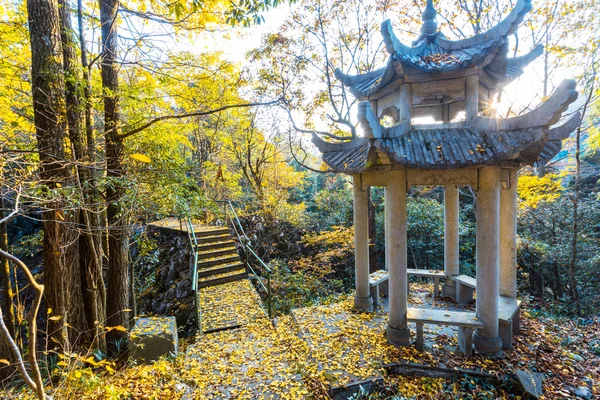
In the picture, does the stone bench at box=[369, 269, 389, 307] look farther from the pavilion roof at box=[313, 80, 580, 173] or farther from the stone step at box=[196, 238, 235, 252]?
the stone step at box=[196, 238, 235, 252]

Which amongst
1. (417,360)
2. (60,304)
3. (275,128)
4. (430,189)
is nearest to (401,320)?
(417,360)

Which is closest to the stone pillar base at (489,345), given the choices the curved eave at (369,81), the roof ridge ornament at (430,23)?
the curved eave at (369,81)

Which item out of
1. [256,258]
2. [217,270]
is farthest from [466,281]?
[217,270]

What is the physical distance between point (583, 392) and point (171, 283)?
31.1ft

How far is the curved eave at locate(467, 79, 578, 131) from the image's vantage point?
3084 millimetres

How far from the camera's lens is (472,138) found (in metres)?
3.86

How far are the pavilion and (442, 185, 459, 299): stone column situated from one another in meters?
1.10

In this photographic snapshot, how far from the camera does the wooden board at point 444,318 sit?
13.0ft

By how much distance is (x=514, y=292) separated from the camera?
4816 mm

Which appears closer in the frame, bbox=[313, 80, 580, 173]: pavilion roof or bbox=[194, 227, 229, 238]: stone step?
bbox=[313, 80, 580, 173]: pavilion roof

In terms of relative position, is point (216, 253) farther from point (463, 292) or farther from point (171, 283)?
point (463, 292)

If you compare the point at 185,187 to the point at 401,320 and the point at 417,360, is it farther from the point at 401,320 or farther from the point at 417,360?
the point at 417,360

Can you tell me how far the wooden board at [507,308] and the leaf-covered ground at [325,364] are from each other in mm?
515

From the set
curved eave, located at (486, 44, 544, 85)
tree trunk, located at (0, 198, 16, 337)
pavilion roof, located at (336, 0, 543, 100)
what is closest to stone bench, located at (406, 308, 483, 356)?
pavilion roof, located at (336, 0, 543, 100)
